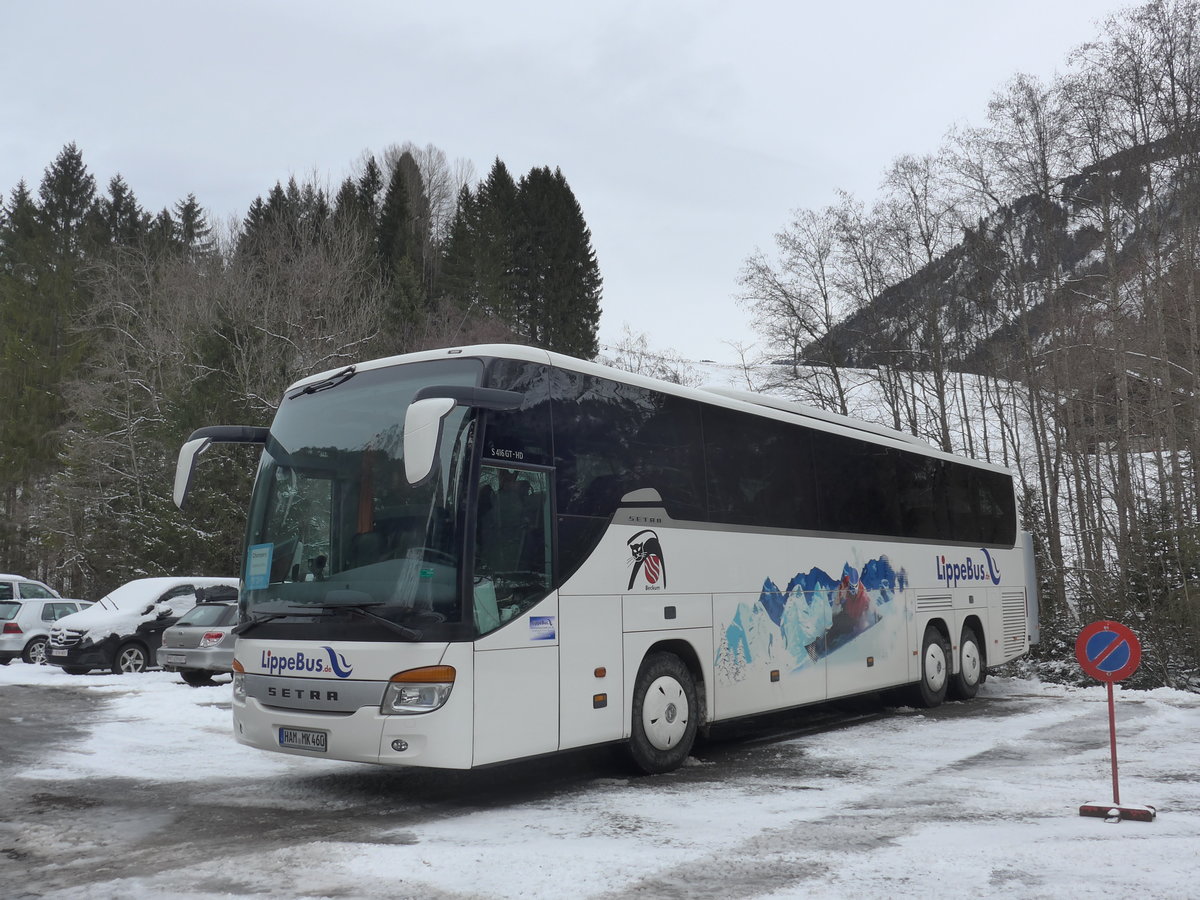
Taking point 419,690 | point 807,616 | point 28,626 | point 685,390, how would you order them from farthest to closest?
point 28,626 < point 807,616 < point 685,390 < point 419,690

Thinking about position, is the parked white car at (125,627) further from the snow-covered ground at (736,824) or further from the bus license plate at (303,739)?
the bus license plate at (303,739)

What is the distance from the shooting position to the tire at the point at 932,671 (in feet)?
47.9

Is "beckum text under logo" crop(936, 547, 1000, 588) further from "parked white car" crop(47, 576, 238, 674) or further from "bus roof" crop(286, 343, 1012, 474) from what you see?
"parked white car" crop(47, 576, 238, 674)

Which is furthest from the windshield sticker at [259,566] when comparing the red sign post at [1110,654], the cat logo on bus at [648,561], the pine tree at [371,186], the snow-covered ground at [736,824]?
the pine tree at [371,186]

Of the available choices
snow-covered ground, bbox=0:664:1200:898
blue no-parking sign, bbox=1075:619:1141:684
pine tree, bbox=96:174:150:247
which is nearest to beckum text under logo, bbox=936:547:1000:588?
snow-covered ground, bbox=0:664:1200:898

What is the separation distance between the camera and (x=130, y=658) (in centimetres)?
2050

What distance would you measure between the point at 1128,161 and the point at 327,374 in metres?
24.5

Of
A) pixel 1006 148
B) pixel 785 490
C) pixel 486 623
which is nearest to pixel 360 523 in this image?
pixel 486 623

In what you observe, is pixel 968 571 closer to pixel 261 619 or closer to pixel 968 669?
pixel 968 669

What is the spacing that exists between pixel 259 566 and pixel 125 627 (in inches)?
544

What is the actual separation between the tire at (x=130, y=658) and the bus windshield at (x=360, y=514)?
525 inches

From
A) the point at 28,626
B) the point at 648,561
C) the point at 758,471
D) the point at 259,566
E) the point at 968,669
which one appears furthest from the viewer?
the point at 28,626

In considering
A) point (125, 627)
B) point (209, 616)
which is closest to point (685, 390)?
point (209, 616)

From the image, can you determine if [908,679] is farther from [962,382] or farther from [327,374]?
[962,382]
